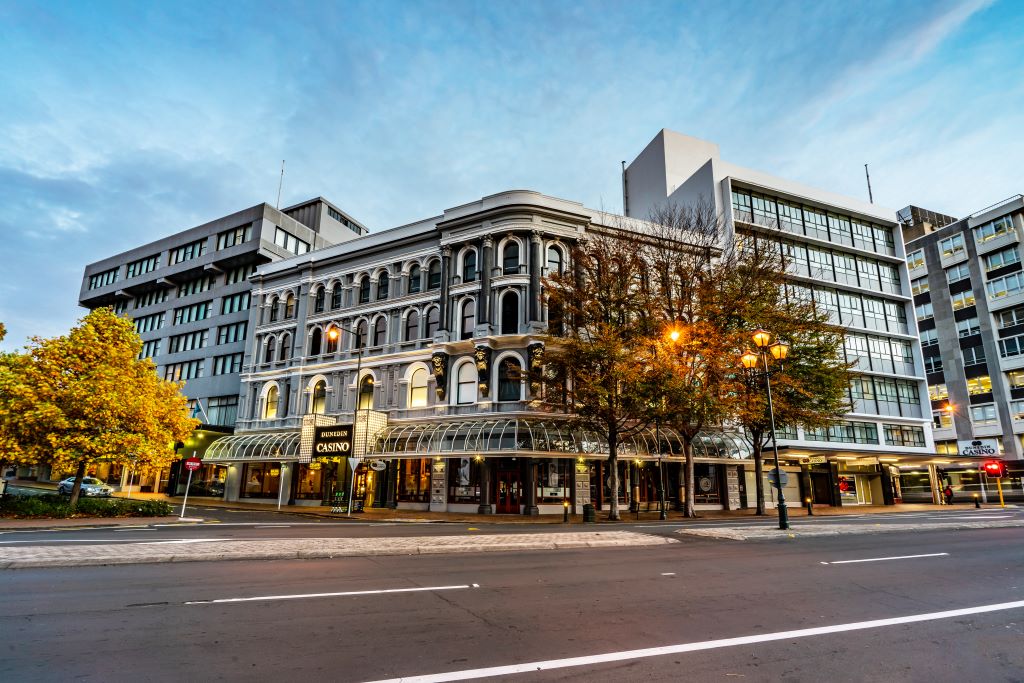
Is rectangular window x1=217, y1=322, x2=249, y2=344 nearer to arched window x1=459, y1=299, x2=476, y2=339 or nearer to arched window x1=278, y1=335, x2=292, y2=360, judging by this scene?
arched window x1=278, y1=335, x2=292, y2=360

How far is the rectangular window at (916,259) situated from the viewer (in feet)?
203

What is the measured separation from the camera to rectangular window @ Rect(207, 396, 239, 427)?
162ft

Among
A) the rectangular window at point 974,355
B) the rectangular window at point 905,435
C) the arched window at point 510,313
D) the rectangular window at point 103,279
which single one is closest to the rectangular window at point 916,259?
the rectangular window at point 974,355

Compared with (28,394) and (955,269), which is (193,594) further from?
(955,269)

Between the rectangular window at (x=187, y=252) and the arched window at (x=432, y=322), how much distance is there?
104 feet

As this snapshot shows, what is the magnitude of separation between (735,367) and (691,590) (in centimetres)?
2213

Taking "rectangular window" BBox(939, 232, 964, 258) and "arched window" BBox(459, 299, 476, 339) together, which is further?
"rectangular window" BBox(939, 232, 964, 258)

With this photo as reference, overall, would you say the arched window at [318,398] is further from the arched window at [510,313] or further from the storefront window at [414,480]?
the arched window at [510,313]

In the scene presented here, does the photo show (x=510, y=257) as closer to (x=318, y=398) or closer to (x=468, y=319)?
(x=468, y=319)

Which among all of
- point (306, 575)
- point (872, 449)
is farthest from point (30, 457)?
point (872, 449)

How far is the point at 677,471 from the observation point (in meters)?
36.8

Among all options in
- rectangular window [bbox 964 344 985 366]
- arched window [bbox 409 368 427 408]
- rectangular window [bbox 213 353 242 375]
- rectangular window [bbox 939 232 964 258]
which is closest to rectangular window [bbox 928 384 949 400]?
rectangular window [bbox 964 344 985 366]

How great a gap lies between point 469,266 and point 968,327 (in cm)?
5511

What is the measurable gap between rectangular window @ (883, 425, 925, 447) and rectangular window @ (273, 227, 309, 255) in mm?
56079
